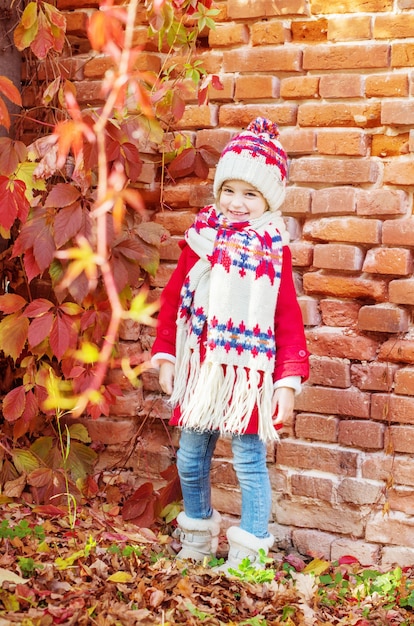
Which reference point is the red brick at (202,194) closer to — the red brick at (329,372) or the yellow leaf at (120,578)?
the red brick at (329,372)

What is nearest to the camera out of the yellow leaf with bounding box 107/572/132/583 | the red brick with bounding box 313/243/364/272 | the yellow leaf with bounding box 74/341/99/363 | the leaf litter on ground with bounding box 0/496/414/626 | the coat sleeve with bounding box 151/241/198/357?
the leaf litter on ground with bounding box 0/496/414/626

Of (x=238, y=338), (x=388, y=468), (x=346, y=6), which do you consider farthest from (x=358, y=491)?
(x=346, y=6)

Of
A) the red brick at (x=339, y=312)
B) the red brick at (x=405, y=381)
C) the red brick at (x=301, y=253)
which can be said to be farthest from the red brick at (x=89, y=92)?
the red brick at (x=405, y=381)

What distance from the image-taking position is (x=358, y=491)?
2.72m

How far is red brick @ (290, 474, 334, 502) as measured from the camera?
9.05ft

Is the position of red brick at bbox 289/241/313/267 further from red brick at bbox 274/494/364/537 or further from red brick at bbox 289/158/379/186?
red brick at bbox 274/494/364/537

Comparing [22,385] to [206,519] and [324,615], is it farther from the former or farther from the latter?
[324,615]

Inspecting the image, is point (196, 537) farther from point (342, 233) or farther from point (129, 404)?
point (342, 233)

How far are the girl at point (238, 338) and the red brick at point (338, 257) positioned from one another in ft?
0.77

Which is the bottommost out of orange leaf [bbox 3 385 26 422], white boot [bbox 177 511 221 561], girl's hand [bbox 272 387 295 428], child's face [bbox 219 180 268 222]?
white boot [bbox 177 511 221 561]

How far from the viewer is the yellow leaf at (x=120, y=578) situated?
226cm

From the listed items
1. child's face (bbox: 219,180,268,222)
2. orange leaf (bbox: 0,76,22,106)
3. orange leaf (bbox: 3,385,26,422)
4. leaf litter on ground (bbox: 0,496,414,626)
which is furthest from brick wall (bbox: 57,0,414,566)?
orange leaf (bbox: 3,385,26,422)

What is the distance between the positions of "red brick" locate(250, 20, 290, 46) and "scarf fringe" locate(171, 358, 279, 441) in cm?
118

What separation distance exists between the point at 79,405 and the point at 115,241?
600mm
